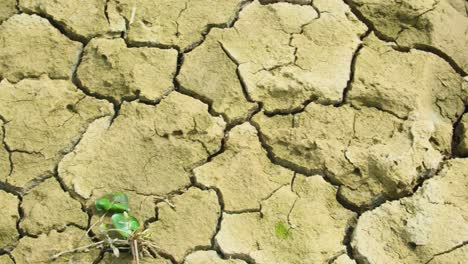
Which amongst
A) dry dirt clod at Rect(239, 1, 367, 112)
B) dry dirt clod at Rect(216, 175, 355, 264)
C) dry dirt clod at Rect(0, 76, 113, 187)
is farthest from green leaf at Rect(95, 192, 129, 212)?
dry dirt clod at Rect(239, 1, 367, 112)

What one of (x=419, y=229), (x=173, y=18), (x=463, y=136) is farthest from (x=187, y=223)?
(x=463, y=136)

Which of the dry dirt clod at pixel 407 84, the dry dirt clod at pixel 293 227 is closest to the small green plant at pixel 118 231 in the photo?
the dry dirt clod at pixel 293 227

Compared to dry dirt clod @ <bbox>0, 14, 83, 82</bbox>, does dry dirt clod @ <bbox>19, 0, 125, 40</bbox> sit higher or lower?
higher

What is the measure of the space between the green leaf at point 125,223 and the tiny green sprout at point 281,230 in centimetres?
54

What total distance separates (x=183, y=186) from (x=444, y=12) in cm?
148

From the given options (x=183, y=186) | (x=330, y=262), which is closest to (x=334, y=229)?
(x=330, y=262)

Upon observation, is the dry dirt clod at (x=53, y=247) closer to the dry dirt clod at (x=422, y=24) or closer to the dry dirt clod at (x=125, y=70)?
the dry dirt clod at (x=125, y=70)

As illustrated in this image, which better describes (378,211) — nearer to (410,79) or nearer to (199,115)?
(410,79)

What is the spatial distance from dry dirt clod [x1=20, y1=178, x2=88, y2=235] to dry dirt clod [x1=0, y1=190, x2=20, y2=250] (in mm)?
31

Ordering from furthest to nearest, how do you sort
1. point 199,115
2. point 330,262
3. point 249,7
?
point 249,7
point 199,115
point 330,262

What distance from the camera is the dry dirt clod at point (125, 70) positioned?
3.09m

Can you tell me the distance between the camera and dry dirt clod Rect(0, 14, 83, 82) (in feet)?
10.4

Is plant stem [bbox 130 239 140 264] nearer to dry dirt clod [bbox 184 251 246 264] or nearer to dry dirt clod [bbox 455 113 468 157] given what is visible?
dry dirt clod [bbox 184 251 246 264]

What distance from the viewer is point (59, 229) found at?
2.79 metres
